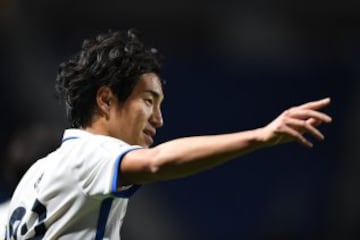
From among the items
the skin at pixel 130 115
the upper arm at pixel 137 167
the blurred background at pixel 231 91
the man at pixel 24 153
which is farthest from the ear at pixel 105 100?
the blurred background at pixel 231 91

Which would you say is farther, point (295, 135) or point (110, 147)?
point (110, 147)

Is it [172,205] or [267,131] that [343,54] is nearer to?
[172,205]

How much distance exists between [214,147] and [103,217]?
1.34ft

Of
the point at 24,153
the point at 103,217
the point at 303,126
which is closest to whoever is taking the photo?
the point at 303,126

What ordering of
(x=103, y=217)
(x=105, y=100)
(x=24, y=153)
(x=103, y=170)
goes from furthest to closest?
(x=24, y=153), (x=105, y=100), (x=103, y=217), (x=103, y=170)

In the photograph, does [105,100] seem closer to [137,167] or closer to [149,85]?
[149,85]

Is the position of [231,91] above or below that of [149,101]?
above

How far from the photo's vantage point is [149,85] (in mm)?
1960

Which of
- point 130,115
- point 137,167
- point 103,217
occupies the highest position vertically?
point 130,115

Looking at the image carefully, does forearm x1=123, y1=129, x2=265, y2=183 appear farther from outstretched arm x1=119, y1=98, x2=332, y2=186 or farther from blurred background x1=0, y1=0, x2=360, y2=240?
blurred background x1=0, y1=0, x2=360, y2=240

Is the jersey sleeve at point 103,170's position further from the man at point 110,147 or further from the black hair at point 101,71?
the black hair at point 101,71

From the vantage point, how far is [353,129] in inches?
154

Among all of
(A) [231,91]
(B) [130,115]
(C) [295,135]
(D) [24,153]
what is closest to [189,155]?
(C) [295,135]

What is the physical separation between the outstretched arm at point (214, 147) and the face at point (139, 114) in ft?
1.04
